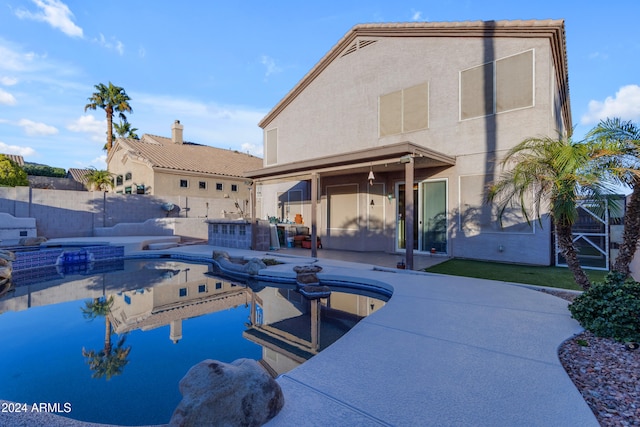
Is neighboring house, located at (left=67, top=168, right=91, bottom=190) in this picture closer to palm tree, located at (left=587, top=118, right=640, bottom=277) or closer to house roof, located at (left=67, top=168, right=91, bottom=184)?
house roof, located at (left=67, top=168, right=91, bottom=184)

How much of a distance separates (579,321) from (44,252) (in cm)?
1444

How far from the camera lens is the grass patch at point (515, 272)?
6.69m

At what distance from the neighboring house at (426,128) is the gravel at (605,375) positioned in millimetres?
A: 4522

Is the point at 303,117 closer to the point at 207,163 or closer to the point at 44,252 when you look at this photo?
the point at 44,252

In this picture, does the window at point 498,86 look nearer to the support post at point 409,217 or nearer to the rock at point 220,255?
the support post at point 409,217

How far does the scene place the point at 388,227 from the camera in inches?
457

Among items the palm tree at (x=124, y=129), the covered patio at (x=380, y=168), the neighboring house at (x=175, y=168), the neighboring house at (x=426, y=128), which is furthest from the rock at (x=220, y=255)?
the palm tree at (x=124, y=129)

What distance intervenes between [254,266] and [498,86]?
8754 millimetres

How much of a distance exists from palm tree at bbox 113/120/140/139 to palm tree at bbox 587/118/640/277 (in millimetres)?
32752

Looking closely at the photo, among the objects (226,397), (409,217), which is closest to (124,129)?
(409,217)

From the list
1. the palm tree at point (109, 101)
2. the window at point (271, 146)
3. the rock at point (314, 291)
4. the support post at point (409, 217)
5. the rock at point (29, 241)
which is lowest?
the rock at point (314, 291)

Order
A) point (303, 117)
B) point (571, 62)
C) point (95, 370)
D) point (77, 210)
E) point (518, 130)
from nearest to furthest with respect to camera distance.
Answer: point (95, 370)
point (518, 130)
point (571, 62)
point (303, 117)
point (77, 210)

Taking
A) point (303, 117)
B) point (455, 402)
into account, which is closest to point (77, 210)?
point (303, 117)

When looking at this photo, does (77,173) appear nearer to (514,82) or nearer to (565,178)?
(514,82)
